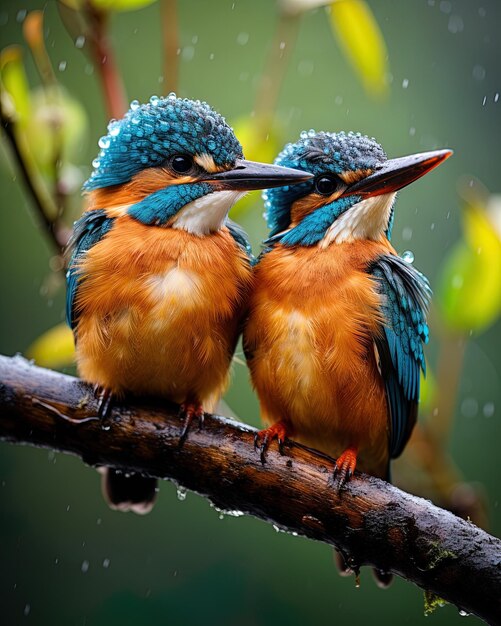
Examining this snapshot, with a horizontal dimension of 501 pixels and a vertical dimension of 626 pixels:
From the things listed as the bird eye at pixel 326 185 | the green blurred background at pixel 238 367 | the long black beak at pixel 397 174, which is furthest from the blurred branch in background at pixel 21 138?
the green blurred background at pixel 238 367

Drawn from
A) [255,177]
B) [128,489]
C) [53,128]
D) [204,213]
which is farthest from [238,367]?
[255,177]

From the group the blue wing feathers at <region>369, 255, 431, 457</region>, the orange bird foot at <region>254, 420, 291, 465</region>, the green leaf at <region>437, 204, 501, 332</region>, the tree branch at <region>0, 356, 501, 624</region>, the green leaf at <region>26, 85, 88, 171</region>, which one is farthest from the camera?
the green leaf at <region>26, 85, 88, 171</region>

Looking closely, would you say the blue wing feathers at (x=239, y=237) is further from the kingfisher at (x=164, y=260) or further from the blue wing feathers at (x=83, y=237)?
the blue wing feathers at (x=83, y=237)

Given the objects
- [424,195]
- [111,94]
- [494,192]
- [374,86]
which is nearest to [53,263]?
[111,94]

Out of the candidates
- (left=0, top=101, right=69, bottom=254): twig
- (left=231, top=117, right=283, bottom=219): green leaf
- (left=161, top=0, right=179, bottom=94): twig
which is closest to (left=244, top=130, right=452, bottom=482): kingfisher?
(left=231, top=117, right=283, bottom=219): green leaf

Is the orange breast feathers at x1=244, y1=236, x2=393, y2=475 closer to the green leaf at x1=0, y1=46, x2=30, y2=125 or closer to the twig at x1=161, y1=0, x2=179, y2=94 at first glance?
the twig at x1=161, y1=0, x2=179, y2=94

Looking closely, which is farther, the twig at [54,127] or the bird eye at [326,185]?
the twig at [54,127]
